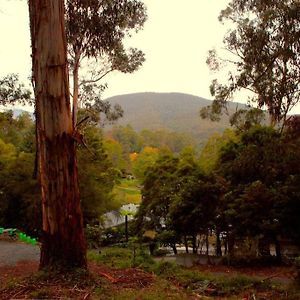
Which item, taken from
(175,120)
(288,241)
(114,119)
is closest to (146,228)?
(288,241)

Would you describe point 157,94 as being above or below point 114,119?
above

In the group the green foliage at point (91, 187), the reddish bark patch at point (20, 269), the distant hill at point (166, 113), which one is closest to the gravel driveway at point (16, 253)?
the reddish bark patch at point (20, 269)

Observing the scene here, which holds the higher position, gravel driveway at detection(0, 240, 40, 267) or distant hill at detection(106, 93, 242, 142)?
distant hill at detection(106, 93, 242, 142)

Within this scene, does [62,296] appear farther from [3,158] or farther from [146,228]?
[3,158]

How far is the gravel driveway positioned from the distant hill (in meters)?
91.3

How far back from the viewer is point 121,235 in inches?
592

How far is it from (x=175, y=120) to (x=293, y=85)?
121924 millimetres

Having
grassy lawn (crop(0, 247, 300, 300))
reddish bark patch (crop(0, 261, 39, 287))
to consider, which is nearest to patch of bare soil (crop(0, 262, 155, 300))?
grassy lawn (crop(0, 247, 300, 300))

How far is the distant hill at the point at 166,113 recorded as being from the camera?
117 meters

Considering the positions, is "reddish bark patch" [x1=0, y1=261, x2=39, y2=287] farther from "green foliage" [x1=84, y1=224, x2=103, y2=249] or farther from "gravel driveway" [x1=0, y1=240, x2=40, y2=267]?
"green foliage" [x1=84, y1=224, x2=103, y2=249]

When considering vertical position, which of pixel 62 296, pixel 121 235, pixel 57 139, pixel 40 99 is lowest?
pixel 121 235

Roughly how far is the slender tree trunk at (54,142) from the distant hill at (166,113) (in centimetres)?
9754

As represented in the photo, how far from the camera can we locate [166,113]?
14625 centimetres

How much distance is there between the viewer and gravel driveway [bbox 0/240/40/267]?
895 centimetres
